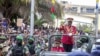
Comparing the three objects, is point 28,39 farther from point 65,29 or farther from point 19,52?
point 19,52

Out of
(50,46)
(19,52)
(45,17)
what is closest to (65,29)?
(50,46)

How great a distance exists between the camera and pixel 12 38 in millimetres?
11539

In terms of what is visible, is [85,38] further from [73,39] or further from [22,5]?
[22,5]

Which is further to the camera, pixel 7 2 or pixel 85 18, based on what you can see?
pixel 85 18

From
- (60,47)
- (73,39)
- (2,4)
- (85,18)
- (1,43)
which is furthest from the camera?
(85,18)

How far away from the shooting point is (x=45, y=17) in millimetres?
29531

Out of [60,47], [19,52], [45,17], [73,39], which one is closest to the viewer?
[19,52]

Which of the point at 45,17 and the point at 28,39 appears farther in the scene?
the point at 45,17

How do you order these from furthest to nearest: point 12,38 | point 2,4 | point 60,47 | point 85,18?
point 85,18 → point 2,4 → point 12,38 → point 60,47

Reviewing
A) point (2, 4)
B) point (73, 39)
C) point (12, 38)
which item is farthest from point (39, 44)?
point (2, 4)

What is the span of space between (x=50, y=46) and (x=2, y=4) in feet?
50.4

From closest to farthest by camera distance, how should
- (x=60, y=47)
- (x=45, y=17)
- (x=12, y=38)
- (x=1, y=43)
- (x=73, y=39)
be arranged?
1. (x=60, y=47)
2. (x=73, y=39)
3. (x=1, y=43)
4. (x=12, y=38)
5. (x=45, y=17)

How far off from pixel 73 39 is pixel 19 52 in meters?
1.97

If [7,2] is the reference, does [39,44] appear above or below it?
below
